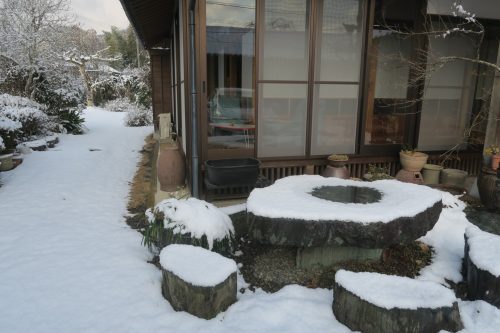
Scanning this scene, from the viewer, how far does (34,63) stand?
35.8 feet

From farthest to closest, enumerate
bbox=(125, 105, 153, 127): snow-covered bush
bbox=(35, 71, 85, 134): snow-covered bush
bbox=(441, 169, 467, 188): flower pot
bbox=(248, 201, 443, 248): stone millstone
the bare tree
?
bbox=(125, 105, 153, 127): snow-covered bush
bbox=(35, 71, 85, 134): snow-covered bush
the bare tree
bbox=(441, 169, 467, 188): flower pot
bbox=(248, 201, 443, 248): stone millstone

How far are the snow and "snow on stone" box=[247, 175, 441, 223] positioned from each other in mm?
483

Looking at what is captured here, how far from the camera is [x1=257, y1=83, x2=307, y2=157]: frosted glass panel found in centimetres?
455

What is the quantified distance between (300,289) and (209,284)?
2.55ft

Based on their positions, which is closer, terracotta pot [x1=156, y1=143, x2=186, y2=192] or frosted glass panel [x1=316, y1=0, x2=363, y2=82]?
frosted glass panel [x1=316, y1=0, x2=363, y2=82]

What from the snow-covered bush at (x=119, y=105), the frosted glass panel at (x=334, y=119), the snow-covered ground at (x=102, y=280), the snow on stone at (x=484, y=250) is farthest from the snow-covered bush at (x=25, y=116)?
the snow-covered bush at (x=119, y=105)

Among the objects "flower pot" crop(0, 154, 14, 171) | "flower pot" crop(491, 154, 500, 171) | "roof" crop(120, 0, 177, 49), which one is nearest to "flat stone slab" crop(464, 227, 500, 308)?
"flower pot" crop(491, 154, 500, 171)

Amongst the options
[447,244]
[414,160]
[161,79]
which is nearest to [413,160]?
[414,160]

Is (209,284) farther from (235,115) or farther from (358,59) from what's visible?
(358,59)

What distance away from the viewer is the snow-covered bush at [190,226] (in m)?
3.17

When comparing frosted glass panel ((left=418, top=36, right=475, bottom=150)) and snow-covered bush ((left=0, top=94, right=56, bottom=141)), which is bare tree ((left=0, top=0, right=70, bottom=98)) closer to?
snow-covered bush ((left=0, top=94, right=56, bottom=141))

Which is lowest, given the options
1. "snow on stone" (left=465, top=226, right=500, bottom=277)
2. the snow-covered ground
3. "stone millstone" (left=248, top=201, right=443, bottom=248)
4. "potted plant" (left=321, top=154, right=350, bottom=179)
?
the snow-covered ground

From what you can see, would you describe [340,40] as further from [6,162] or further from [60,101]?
[60,101]

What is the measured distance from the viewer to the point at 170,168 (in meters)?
4.73
